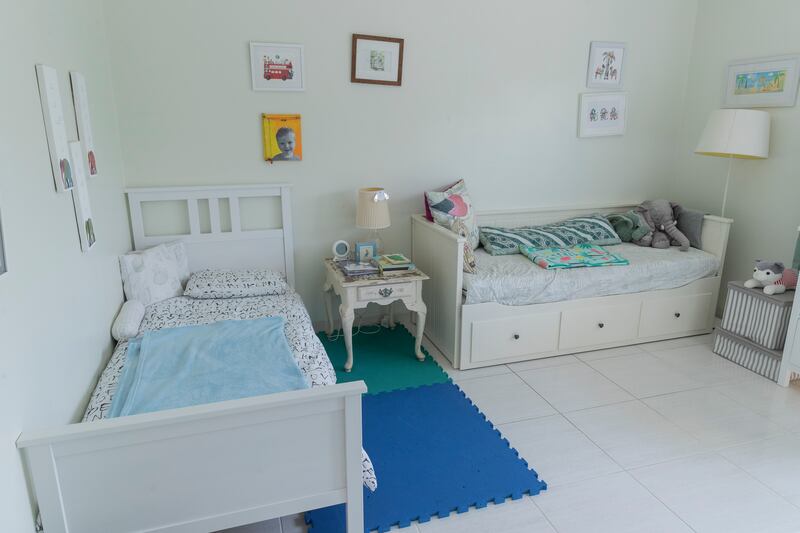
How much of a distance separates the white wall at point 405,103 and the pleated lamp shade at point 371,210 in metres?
0.27

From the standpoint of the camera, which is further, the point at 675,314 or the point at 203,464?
the point at 675,314

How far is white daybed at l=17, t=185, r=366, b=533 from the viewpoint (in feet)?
4.17

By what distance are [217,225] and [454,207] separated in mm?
1418

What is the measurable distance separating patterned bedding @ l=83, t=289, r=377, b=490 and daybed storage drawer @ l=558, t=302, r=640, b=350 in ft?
4.88

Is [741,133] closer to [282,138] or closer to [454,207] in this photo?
[454,207]

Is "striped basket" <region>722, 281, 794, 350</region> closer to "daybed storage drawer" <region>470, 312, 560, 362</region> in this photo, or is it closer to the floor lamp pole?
the floor lamp pole

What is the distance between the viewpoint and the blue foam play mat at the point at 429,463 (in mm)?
1930

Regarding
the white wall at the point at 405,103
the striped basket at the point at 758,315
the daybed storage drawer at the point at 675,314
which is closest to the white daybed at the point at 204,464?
the white wall at the point at 405,103

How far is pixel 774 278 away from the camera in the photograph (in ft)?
9.69

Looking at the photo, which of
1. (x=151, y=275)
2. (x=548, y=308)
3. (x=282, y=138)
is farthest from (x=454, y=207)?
(x=151, y=275)

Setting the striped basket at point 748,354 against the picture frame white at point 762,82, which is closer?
the striped basket at point 748,354

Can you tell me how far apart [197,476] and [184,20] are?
2.44 m

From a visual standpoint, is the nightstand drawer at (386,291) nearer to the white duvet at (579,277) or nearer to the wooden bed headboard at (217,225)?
the white duvet at (579,277)

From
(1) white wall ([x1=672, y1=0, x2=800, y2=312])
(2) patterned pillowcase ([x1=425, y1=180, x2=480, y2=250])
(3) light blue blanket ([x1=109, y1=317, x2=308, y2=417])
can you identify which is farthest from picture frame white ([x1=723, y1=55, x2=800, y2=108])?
(3) light blue blanket ([x1=109, y1=317, x2=308, y2=417])
